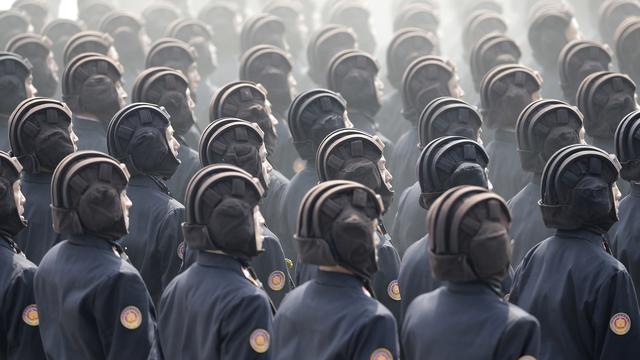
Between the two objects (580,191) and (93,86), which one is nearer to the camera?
(580,191)

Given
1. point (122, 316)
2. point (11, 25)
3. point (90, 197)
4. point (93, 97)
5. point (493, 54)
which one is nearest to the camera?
point (122, 316)

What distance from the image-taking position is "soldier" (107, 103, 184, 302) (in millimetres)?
14273

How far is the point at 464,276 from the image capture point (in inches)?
415

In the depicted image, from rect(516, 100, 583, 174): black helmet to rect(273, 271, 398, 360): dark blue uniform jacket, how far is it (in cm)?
450

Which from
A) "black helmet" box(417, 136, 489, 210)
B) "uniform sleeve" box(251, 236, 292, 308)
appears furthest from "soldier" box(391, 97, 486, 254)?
"uniform sleeve" box(251, 236, 292, 308)

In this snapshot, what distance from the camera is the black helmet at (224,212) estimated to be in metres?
11.8

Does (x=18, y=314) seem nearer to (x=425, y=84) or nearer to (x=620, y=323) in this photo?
(x=620, y=323)

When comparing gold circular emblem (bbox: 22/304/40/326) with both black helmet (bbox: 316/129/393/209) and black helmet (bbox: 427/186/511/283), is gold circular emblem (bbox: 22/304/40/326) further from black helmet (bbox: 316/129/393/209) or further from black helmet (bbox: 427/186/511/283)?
black helmet (bbox: 427/186/511/283)

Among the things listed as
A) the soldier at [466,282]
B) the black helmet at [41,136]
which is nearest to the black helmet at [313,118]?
the black helmet at [41,136]

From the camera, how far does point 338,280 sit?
10898 mm

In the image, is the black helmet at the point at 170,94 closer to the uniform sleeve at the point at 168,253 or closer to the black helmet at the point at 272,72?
the black helmet at the point at 272,72

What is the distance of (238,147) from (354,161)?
4.41ft

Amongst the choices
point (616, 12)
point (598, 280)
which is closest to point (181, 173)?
point (598, 280)

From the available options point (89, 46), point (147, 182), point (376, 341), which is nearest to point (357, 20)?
point (89, 46)
